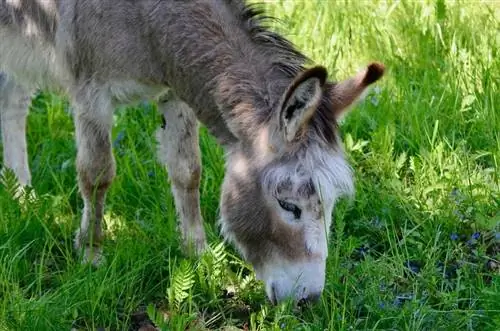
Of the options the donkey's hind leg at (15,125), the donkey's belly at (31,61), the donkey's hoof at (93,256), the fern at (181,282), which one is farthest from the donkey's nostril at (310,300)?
the donkey's hind leg at (15,125)

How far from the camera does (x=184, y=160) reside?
4633 mm

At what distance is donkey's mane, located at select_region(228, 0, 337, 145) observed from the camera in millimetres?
3518

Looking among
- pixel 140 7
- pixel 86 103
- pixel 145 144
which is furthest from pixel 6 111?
pixel 140 7

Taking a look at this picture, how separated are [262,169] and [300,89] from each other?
43 centimetres

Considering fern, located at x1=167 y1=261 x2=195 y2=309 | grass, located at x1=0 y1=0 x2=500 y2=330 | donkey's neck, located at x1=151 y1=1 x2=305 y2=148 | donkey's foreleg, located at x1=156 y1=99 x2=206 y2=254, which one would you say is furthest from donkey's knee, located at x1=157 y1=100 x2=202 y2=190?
fern, located at x1=167 y1=261 x2=195 y2=309

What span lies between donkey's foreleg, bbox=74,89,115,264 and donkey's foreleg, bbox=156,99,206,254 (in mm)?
354

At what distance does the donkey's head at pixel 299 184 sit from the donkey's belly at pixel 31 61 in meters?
1.27

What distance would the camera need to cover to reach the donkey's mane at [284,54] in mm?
3518

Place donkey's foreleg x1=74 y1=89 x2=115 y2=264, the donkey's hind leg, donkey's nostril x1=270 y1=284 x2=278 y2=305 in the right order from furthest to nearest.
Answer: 1. the donkey's hind leg
2. donkey's foreleg x1=74 y1=89 x2=115 y2=264
3. donkey's nostril x1=270 y1=284 x2=278 y2=305

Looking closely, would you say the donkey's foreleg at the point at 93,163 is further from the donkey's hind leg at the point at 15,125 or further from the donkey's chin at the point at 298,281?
the donkey's chin at the point at 298,281

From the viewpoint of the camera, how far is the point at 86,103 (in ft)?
14.0

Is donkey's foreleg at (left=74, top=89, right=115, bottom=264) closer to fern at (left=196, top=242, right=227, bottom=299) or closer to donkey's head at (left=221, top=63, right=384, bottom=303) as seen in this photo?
fern at (left=196, top=242, right=227, bottom=299)

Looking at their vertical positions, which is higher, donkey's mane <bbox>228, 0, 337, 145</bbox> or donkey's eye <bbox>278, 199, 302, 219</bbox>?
donkey's mane <bbox>228, 0, 337, 145</bbox>

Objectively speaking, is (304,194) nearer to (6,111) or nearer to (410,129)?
(410,129)
